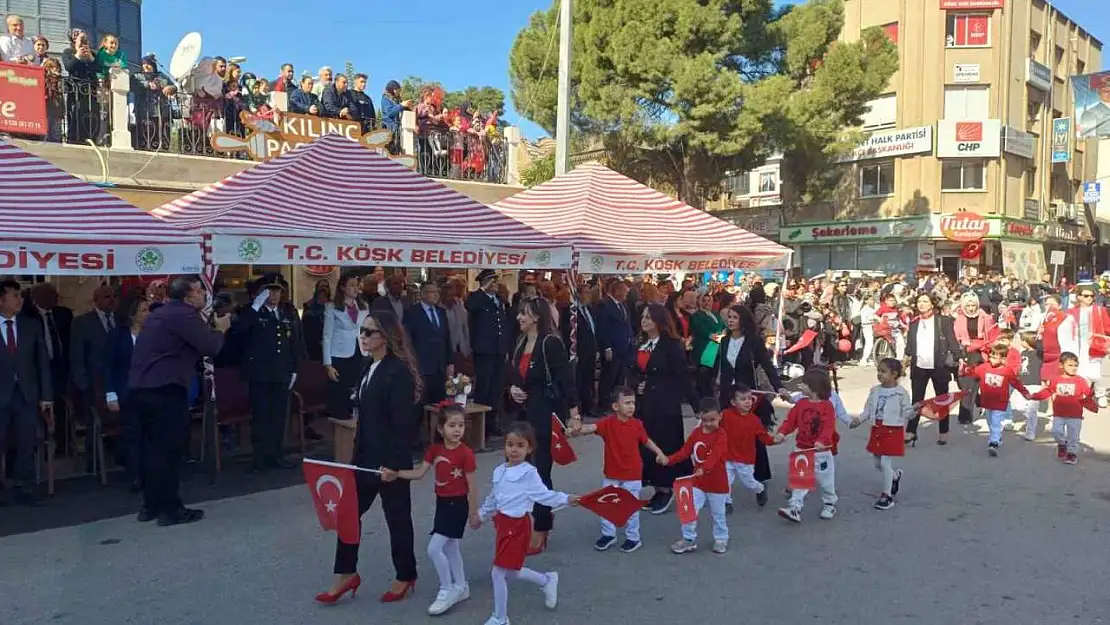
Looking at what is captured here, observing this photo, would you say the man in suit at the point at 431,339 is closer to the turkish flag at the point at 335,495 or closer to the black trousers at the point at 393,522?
the black trousers at the point at 393,522

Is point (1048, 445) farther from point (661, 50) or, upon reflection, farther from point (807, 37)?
point (807, 37)

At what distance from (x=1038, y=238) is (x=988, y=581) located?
35533mm

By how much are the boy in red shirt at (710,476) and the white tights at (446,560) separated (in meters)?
1.63

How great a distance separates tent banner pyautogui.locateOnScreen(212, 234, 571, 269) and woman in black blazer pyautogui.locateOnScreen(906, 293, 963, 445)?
404 cm

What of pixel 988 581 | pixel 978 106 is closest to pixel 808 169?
pixel 978 106

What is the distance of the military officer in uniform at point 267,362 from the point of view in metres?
7.75

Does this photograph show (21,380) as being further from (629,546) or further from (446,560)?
(629,546)

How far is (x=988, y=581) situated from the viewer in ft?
16.9

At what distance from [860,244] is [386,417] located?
33629 millimetres

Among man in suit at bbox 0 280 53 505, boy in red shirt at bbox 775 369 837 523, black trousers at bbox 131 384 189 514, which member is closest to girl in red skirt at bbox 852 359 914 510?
boy in red shirt at bbox 775 369 837 523

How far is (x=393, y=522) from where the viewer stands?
15.2 ft

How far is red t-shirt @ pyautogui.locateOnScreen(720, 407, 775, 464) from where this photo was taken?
6.35 m

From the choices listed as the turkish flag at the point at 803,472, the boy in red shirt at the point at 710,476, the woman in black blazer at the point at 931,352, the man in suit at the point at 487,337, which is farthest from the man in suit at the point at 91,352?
the woman in black blazer at the point at 931,352

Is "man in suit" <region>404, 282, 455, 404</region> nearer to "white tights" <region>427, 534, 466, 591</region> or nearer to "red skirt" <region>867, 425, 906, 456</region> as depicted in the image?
"white tights" <region>427, 534, 466, 591</region>
